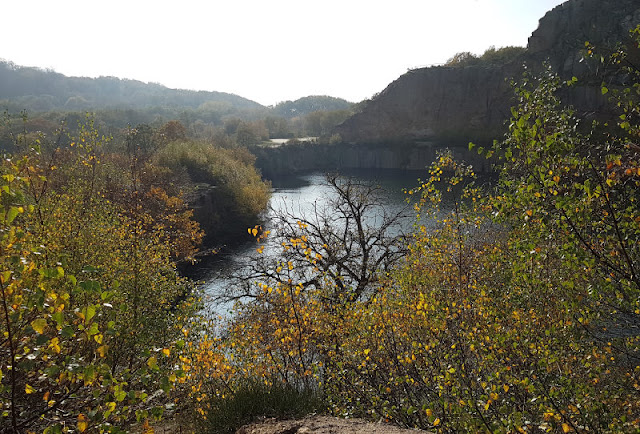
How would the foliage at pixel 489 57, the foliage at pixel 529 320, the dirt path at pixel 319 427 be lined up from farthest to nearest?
the foliage at pixel 489 57 < the dirt path at pixel 319 427 < the foliage at pixel 529 320

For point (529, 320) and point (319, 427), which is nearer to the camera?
point (319, 427)

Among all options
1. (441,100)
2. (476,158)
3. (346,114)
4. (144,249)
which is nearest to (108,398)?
(144,249)

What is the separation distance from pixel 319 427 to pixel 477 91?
130872 millimetres

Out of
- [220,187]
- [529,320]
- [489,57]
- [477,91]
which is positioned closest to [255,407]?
[529,320]

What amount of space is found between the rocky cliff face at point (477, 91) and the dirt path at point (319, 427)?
319 ft

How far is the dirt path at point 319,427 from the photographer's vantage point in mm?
6719

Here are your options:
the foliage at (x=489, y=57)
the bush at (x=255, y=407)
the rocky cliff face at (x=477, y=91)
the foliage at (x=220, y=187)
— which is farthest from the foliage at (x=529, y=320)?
the foliage at (x=489, y=57)

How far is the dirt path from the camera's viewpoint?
22.0 ft

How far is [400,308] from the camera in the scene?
10.9 metres

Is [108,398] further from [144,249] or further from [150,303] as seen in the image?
[144,249]

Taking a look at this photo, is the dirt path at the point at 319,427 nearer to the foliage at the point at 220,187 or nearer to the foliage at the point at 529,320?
the foliage at the point at 529,320

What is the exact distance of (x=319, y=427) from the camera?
6914mm

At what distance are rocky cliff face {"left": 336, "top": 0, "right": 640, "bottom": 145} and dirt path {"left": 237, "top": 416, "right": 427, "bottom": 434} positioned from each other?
319 feet

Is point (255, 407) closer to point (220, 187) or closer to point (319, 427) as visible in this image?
point (319, 427)
